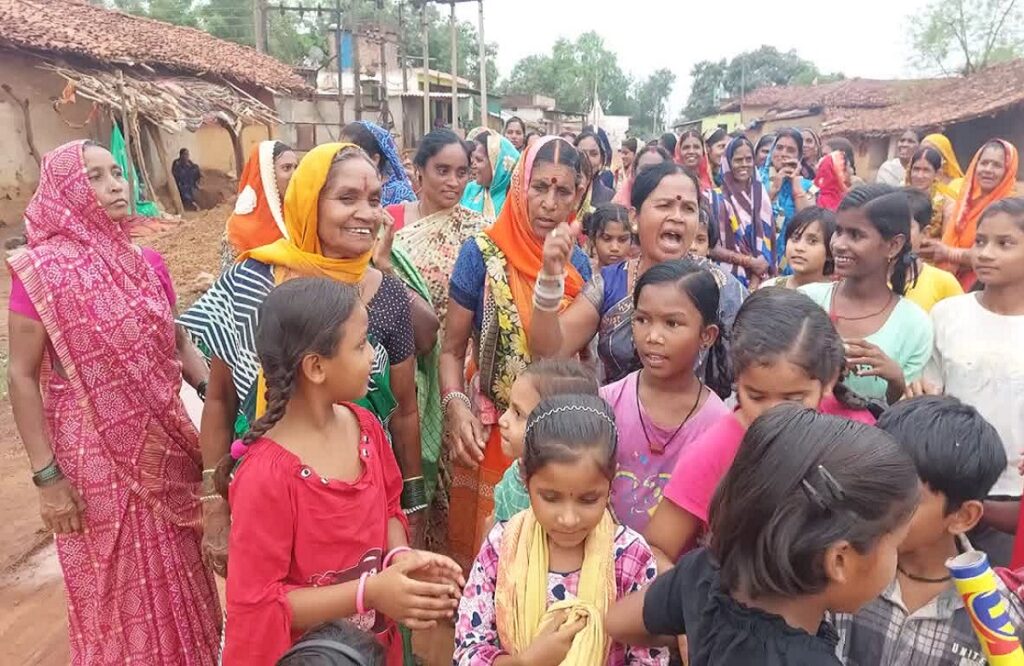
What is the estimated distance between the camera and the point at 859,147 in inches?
918

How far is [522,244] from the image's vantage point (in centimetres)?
270

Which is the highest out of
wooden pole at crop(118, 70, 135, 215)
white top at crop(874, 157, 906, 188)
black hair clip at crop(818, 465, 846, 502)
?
wooden pole at crop(118, 70, 135, 215)

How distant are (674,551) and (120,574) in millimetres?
1921

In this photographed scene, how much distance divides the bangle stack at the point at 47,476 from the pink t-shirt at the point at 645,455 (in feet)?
5.93

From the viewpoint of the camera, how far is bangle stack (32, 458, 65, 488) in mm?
2408

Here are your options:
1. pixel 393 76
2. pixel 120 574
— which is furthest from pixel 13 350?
pixel 393 76

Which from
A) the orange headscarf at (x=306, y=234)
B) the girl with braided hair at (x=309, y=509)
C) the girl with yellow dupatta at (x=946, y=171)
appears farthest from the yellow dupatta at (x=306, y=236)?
the girl with yellow dupatta at (x=946, y=171)

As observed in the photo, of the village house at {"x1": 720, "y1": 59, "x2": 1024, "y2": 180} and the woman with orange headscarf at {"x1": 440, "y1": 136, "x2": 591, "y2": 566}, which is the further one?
the village house at {"x1": 720, "y1": 59, "x2": 1024, "y2": 180}

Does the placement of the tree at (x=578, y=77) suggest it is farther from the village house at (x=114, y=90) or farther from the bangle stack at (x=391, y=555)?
the bangle stack at (x=391, y=555)

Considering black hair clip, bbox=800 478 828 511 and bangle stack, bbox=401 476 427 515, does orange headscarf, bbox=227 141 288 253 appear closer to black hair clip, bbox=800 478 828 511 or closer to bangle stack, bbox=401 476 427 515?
bangle stack, bbox=401 476 427 515

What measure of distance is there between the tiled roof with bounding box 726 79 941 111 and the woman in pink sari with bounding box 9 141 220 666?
31.3 m

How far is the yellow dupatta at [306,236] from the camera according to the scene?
221 cm

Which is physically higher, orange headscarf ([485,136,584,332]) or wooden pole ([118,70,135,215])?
wooden pole ([118,70,135,215])

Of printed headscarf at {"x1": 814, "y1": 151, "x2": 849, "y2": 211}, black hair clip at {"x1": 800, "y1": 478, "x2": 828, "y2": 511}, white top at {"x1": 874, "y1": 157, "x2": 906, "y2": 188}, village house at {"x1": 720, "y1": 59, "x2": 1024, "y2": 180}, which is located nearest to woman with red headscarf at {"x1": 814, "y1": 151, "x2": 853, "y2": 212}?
printed headscarf at {"x1": 814, "y1": 151, "x2": 849, "y2": 211}
